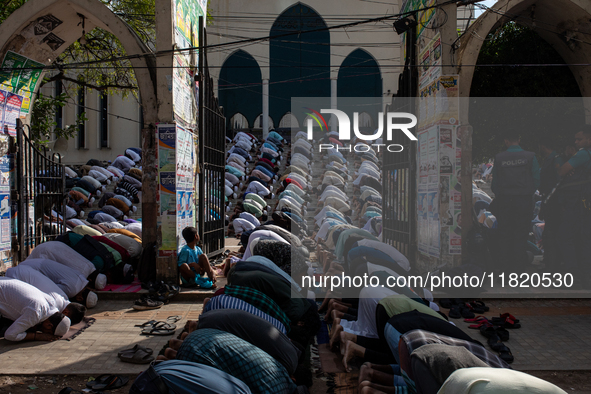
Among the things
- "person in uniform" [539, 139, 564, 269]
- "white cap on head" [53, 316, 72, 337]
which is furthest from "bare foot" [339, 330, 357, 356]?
"person in uniform" [539, 139, 564, 269]

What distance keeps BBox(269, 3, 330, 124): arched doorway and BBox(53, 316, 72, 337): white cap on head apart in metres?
19.2

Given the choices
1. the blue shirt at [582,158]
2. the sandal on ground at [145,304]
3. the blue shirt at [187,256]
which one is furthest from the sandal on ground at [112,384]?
the blue shirt at [582,158]

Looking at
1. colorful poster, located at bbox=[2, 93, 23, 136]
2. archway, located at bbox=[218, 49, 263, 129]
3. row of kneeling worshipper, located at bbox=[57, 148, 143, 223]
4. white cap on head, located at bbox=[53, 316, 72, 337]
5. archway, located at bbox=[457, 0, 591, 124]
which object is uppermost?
archway, located at bbox=[218, 49, 263, 129]

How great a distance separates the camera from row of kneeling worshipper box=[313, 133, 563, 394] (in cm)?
201

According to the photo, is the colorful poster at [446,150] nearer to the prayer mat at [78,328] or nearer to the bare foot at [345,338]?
the bare foot at [345,338]

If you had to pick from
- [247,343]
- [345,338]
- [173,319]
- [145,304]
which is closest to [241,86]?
[145,304]

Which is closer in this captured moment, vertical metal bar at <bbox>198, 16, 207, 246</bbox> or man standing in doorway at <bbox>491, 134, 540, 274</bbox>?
man standing in doorway at <bbox>491, 134, 540, 274</bbox>

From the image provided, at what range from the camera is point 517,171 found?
6.67 metres

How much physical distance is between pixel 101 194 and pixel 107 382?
11.1 metres

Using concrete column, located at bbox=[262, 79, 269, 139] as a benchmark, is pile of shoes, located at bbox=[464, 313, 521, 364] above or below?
below

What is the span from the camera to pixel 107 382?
144 inches

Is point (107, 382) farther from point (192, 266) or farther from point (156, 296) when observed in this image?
point (192, 266)

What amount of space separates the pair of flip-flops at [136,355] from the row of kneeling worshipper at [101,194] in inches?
284

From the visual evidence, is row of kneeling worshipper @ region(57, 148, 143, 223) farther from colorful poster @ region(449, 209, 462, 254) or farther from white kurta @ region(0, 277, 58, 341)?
colorful poster @ region(449, 209, 462, 254)
